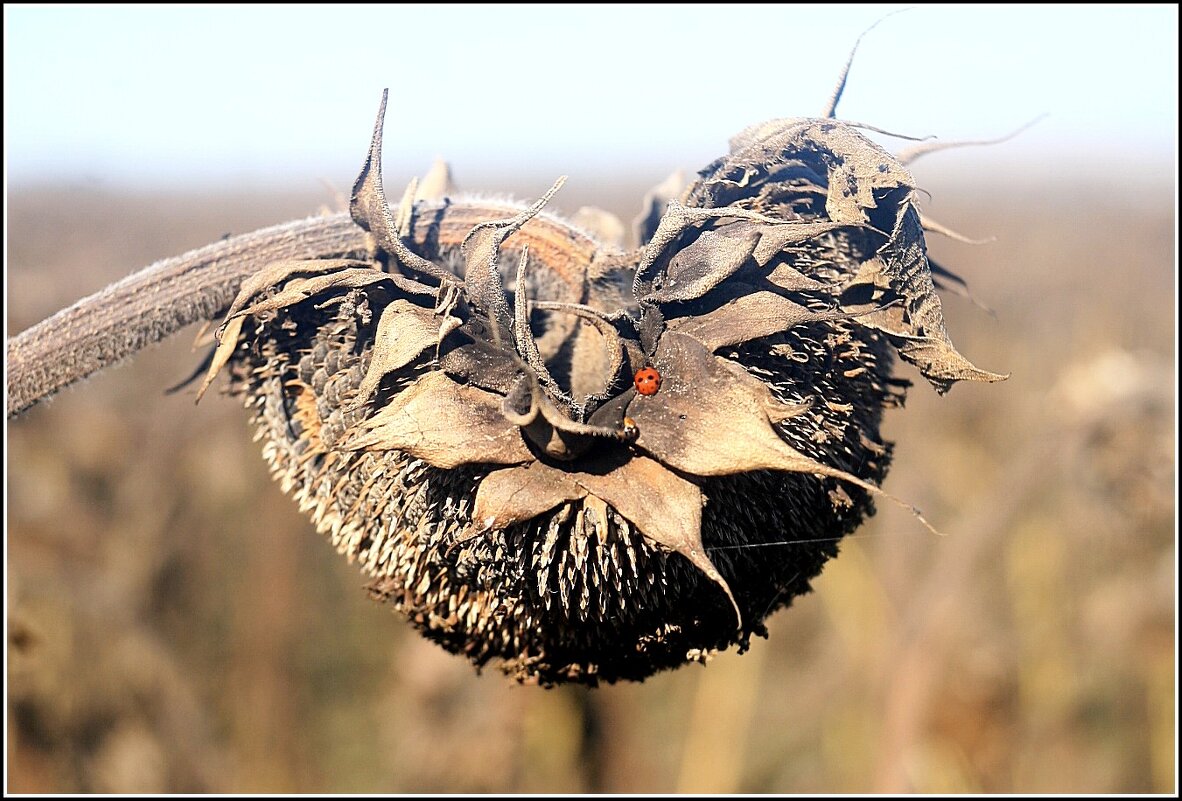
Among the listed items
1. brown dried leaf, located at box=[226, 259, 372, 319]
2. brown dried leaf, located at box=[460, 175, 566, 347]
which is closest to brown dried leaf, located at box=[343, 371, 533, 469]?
brown dried leaf, located at box=[460, 175, 566, 347]

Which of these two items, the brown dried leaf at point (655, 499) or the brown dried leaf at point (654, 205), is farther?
the brown dried leaf at point (654, 205)

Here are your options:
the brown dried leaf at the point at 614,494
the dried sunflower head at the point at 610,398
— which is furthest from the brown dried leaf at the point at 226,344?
the brown dried leaf at the point at 614,494

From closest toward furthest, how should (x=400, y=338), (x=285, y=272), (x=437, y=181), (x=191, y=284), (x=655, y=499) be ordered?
(x=655, y=499) → (x=400, y=338) → (x=285, y=272) → (x=191, y=284) → (x=437, y=181)

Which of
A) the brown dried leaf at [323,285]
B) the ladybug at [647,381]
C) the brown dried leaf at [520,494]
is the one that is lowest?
the brown dried leaf at [520,494]

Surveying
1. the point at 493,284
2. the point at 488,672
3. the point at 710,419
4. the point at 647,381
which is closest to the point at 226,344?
the point at 493,284

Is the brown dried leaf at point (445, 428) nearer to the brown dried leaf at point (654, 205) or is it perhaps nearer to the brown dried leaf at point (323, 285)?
the brown dried leaf at point (323, 285)

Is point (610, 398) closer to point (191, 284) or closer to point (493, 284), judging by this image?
point (493, 284)

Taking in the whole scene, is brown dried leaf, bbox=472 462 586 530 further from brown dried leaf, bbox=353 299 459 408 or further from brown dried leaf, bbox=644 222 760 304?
brown dried leaf, bbox=644 222 760 304
